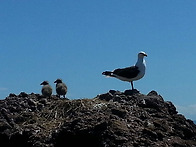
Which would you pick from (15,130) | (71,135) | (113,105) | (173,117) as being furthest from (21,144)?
(173,117)

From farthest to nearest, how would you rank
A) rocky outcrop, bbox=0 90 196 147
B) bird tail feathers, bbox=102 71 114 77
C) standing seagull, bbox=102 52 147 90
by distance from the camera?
bird tail feathers, bbox=102 71 114 77, standing seagull, bbox=102 52 147 90, rocky outcrop, bbox=0 90 196 147

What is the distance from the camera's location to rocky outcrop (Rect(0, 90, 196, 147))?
10.3 meters

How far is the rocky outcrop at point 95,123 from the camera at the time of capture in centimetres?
1027

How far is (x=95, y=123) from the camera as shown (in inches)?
411

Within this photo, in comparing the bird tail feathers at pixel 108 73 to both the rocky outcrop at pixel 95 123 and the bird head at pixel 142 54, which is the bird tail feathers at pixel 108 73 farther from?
the rocky outcrop at pixel 95 123

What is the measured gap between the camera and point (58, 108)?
12.5 m

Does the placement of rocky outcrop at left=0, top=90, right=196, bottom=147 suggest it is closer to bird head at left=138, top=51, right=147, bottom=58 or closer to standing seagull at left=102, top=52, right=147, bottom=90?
standing seagull at left=102, top=52, right=147, bottom=90

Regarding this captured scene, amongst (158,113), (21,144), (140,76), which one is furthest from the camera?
(140,76)

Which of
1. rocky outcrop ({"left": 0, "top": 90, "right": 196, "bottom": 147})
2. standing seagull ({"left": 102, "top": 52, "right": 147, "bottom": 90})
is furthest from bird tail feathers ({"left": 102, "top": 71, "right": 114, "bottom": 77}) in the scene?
rocky outcrop ({"left": 0, "top": 90, "right": 196, "bottom": 147})

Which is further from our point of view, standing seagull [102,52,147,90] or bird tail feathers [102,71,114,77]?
bird tail feathers [102,71,114,77]

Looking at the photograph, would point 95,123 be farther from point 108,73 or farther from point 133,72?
point 108,73

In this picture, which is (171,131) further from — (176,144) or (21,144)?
(21,144)

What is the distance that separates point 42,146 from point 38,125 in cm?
89

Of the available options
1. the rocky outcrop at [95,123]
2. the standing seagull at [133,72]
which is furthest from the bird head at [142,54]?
the rocky outcrop at [95,123]
